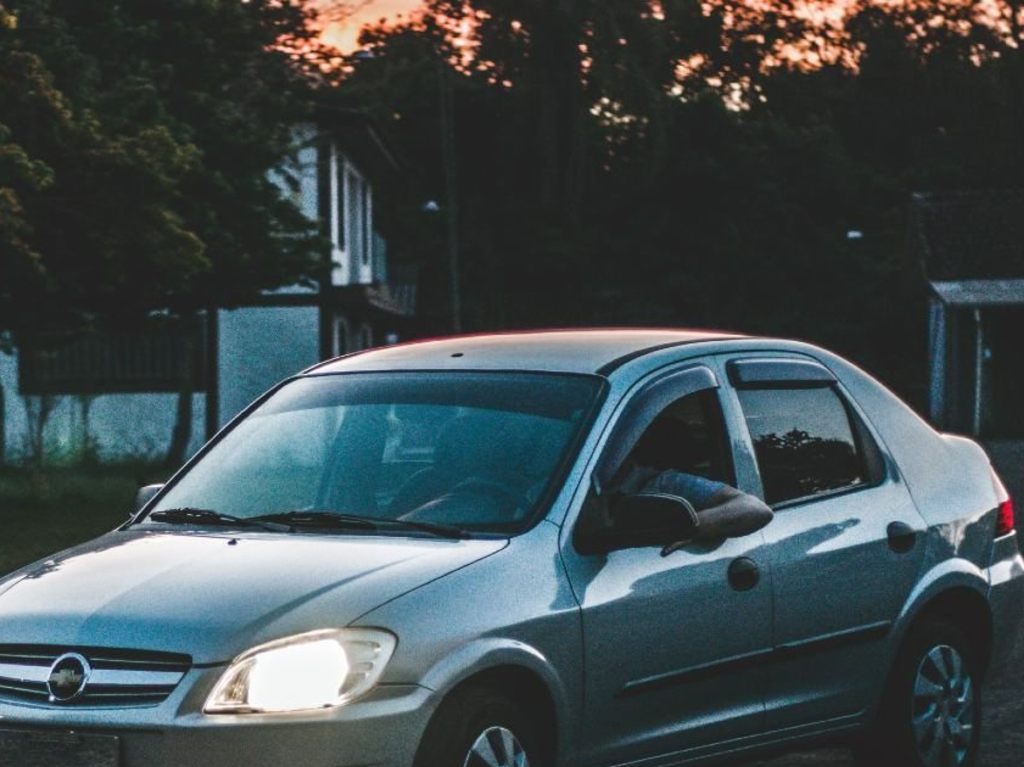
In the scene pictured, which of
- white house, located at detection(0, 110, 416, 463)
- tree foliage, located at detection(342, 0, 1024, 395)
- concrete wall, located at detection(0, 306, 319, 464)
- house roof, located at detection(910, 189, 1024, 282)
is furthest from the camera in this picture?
tree foliage, located at detection(342, 0, 1024, 395)

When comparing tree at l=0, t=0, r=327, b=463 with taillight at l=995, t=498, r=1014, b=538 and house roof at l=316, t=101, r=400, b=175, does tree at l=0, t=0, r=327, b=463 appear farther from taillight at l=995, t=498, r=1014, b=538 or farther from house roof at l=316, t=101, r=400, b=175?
taillight at l=995, t=498, r=1014, b=538

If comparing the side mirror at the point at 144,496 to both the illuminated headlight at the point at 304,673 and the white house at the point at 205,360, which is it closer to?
the illuminated headlight at the point at 304,673

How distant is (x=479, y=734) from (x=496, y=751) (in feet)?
0.34

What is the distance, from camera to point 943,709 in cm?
754

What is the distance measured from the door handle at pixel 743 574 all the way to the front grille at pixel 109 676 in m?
1.93

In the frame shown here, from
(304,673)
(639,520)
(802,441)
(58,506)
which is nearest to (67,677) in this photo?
(304,673)

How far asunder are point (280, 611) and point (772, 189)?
66.9 meters

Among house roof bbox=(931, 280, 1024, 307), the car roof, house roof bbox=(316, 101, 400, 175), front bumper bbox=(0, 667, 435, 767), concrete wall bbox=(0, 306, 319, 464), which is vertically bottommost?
concrete wall bbox=(0, 306, 319, 464)

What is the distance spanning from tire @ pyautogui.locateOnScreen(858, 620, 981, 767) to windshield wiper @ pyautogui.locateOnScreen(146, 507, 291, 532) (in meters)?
2.29

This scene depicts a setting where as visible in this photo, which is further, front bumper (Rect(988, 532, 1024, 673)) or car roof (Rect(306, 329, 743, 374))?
front bumper (Rect(988, 532, 1024, 673))

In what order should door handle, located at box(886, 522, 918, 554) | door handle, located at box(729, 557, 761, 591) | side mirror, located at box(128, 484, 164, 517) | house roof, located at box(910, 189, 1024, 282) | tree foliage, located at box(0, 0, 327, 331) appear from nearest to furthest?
door handle, located at box(729, 557, 761, 591) → side mirror, located at box(128, 484, 164, 517) → door handle, located at box(886, 522, 918, 554) → tree foliage, located at box(0, 0, 327, 331) → house roof, located at box(910, 189, 1024, 282)

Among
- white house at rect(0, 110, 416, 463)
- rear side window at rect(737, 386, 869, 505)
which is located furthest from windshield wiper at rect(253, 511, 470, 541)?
white house at rect(0, 110, 416, 463)

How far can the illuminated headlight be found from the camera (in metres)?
5.27

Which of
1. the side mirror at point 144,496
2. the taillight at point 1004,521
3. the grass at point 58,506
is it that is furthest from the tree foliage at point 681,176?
the side mirror at point 144,496
